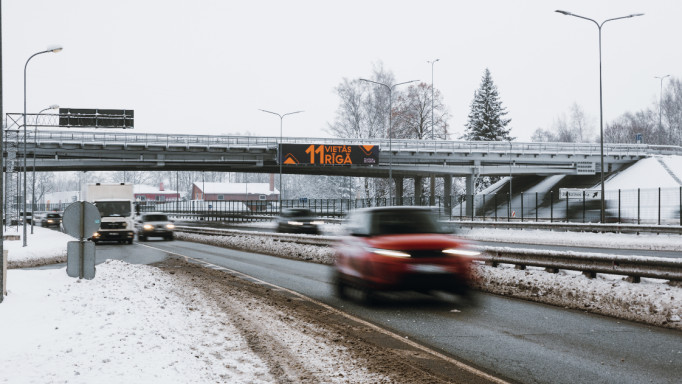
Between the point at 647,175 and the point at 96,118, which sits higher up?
the point at 96,118

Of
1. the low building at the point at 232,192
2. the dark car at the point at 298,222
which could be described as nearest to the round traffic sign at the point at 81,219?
the dark car at the point at 298,222

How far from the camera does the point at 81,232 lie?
11.4m

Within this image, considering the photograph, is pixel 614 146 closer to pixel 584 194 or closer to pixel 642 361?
pixel 584 194

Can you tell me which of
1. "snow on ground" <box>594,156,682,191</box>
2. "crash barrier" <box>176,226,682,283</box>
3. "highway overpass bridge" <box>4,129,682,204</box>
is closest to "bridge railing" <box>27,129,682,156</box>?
"highway overpass bridge" <box>4,129,682,204</box>

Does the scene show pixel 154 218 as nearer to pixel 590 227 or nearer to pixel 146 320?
pixel 590 227

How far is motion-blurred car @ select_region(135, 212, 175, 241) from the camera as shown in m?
36.5

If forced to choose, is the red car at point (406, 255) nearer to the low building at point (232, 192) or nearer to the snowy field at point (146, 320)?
the snowy field at point (146, 320)

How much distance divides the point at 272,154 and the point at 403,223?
156 feet

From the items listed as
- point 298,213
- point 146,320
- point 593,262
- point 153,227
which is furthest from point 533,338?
point 153,227

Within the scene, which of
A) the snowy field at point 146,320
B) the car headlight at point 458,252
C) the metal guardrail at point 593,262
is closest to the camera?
the snowy field at point 146,320

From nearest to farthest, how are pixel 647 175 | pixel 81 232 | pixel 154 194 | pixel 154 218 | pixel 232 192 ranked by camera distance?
pixel 81 232
pixel 154 218
pixel 647 175
pixel 232 192
pixel 154 194

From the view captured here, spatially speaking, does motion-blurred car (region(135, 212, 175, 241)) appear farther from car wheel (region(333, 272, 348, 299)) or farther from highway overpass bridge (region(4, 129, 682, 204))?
car wheel (region(333, 272, 348, 299))

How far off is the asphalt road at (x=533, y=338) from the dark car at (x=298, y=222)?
21820mm

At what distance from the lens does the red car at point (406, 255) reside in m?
10.2
